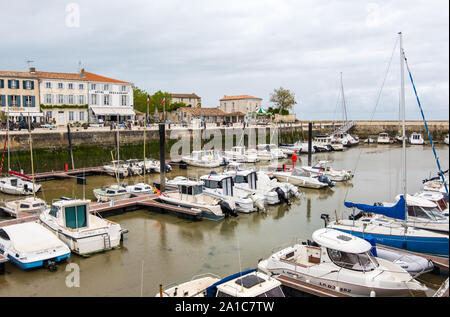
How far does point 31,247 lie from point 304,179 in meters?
Answer: 18.8

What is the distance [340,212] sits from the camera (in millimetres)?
21016

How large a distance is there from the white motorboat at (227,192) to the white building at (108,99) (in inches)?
1197

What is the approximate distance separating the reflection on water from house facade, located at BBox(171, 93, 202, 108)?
201 ft

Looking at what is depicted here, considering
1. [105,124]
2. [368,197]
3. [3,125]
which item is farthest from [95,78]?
[368,197]

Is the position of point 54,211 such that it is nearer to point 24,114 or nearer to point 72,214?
point 72,214

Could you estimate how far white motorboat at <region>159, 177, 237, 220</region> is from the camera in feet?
62.9

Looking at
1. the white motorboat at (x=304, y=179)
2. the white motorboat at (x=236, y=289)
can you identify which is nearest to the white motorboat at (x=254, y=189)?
the white motorboat at (x=304, y=179)

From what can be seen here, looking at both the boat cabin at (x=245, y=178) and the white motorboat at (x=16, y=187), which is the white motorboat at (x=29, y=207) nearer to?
the white motorboat at (x=16, y=187)

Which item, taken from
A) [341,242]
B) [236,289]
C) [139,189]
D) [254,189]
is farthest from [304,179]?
[236,289]

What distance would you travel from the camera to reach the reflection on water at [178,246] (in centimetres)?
1215
